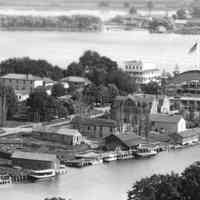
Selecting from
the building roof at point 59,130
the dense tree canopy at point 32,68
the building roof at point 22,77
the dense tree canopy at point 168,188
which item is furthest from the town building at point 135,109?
the dense tree canopy at point 168,188

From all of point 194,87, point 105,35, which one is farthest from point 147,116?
point 105,35

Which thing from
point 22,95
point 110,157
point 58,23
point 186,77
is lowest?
point 110,157

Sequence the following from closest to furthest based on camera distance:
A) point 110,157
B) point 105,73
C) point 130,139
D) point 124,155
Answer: point 110,157, point 124,155, point 130,139, point 105,73

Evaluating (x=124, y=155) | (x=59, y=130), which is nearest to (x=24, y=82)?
(x=59, y=130)

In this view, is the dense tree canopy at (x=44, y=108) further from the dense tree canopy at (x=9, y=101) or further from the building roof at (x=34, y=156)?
the building roof at (x=34, y=156)

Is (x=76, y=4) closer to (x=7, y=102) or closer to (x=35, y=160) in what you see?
(x=7, y=102)

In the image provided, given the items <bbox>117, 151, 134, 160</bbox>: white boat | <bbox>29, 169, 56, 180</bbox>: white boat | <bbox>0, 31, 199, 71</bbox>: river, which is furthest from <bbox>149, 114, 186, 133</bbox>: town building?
<bbox>0, 31, 199, 71</bbox>: river
